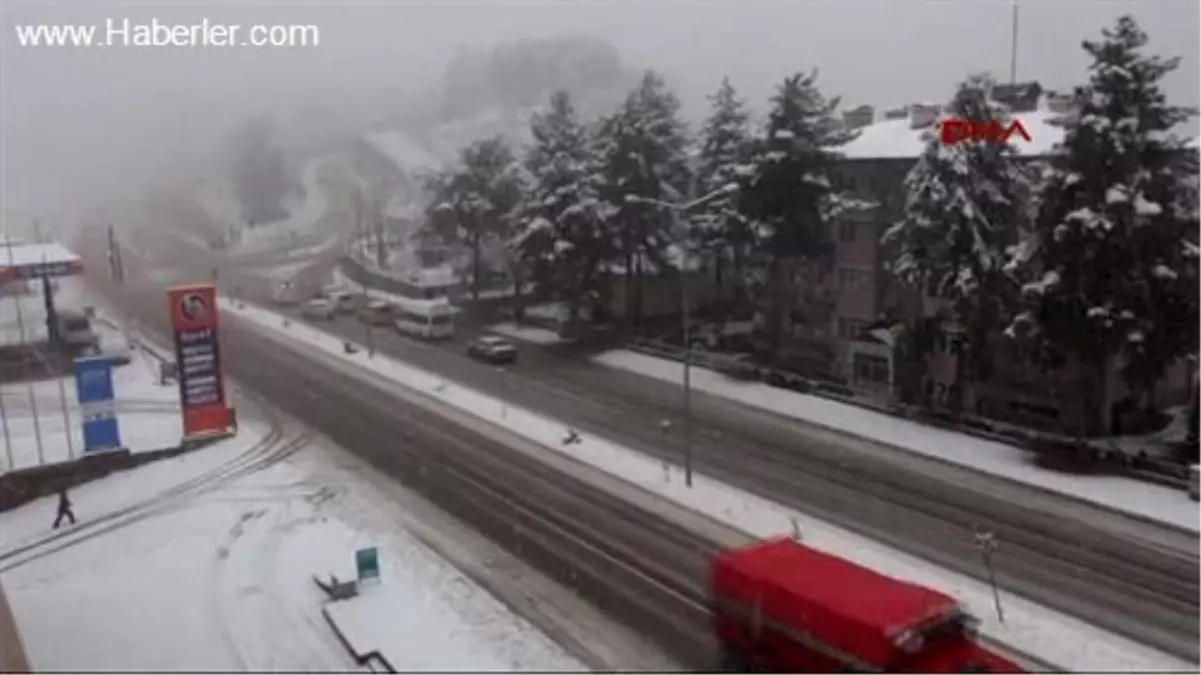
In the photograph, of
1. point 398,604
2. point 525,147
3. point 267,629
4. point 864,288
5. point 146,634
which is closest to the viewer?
point 146,634

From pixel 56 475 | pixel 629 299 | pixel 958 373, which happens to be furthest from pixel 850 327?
pixel 56 475

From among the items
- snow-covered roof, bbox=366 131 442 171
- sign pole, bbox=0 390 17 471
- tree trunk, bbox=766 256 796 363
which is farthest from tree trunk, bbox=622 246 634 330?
snow-covered roof, bbox=366 131 442 171

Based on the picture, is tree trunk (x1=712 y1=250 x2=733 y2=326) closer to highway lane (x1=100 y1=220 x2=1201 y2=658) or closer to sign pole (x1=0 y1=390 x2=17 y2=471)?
highway lane (x1=100 y1=220 x2=1201 y2=658)

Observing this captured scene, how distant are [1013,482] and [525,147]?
3063 cm

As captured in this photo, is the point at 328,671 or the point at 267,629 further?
the point at 267,629

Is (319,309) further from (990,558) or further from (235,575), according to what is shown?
(990,558)

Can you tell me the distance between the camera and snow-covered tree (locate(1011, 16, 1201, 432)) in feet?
79.6

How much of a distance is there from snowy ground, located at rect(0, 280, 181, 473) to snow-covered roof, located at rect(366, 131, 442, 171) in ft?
121

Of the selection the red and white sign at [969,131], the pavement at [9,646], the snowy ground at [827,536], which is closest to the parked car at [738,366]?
→ the snowy ground at [827,536]

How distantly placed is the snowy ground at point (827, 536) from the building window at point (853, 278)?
11.5 metres

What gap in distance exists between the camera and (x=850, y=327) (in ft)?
119

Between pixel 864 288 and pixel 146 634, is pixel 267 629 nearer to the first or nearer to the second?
pixel 146 634

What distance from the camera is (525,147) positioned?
1948 inches

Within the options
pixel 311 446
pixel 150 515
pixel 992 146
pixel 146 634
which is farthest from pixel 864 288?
pixel 146 634
